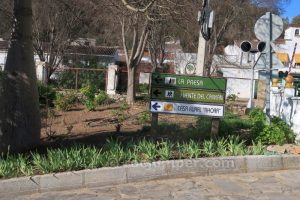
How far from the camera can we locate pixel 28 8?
26.8ft

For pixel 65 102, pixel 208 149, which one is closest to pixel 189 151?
pixel 208 149

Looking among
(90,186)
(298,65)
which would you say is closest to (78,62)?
(298,65)

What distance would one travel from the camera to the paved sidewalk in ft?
20.0

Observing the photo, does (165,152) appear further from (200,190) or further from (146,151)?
(200,190)

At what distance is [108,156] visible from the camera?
6945 mm

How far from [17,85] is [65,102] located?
10548 mm

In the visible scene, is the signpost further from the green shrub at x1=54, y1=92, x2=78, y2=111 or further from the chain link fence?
the chain link fence

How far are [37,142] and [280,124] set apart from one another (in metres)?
4.78

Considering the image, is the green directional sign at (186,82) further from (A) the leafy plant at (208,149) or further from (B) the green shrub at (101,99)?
(B) the green shrub at (101,99)

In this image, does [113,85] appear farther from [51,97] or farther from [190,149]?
[190,149]

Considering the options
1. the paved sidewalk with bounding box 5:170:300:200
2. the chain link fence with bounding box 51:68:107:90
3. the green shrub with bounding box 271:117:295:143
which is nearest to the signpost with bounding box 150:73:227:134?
the paved sidewalk with bounding box 5:170:300:200

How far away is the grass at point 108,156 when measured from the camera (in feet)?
21.7

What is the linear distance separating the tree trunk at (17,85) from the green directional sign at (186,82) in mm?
2208

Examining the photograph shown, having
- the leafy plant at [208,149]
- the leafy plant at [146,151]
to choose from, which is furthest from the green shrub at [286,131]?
the leafy plant at [146,151]
